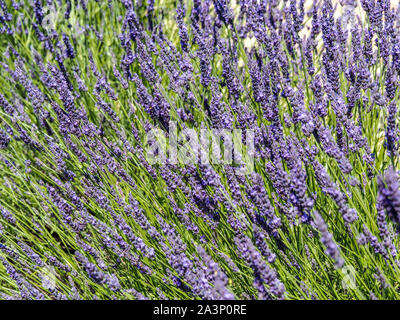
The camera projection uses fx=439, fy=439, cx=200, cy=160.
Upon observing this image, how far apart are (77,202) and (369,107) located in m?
1.55

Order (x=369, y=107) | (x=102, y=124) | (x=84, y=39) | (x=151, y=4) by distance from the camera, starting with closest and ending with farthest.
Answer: (x=369, y=107)
(x=102, y=124)
(x=151, y=4)
(x=84, y=39)

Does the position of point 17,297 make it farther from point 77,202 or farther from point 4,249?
point 77,202

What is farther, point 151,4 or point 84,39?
point 84,39

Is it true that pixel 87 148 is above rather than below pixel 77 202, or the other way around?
above

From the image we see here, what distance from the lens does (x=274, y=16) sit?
9.30 ft

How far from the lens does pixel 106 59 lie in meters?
3.65
